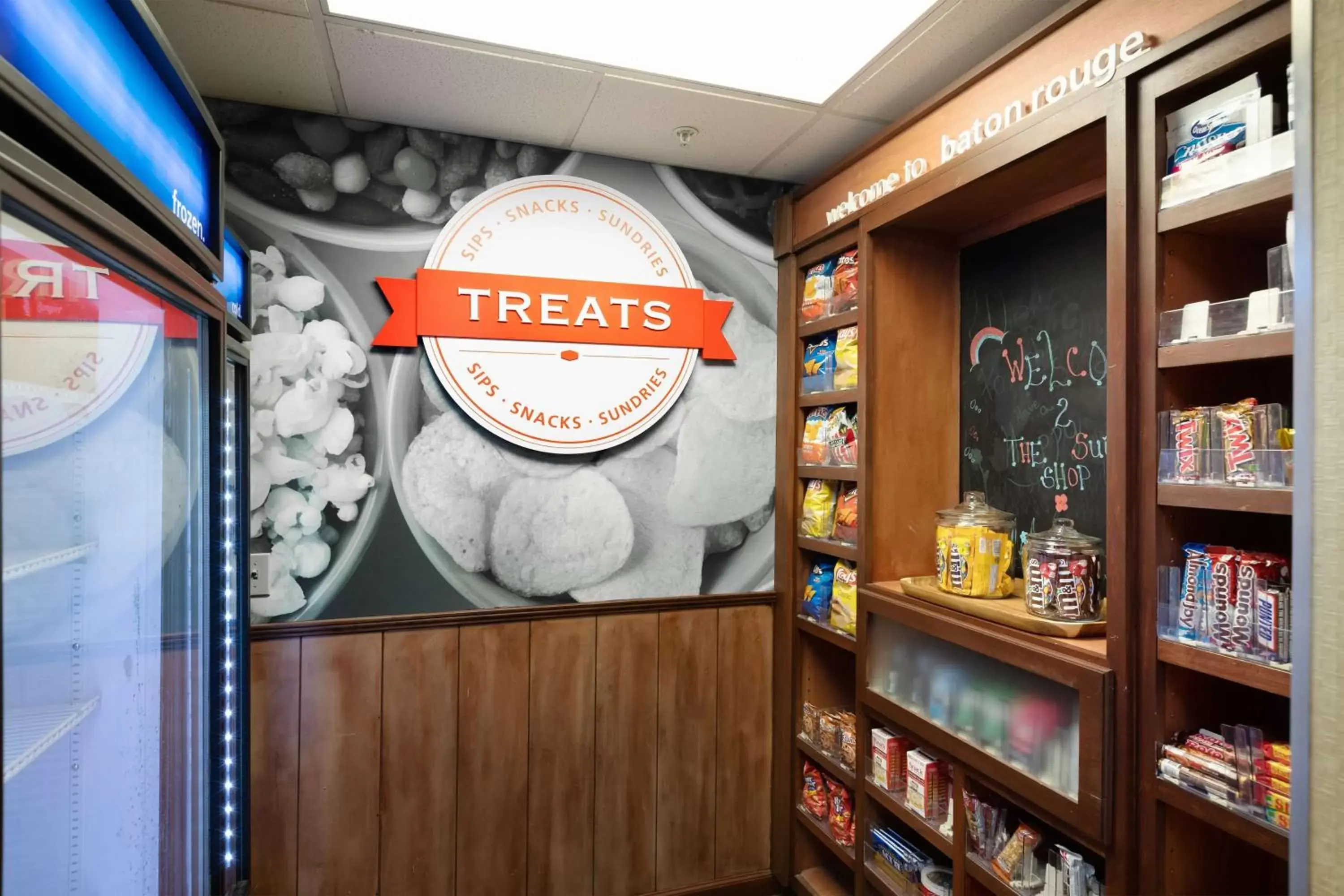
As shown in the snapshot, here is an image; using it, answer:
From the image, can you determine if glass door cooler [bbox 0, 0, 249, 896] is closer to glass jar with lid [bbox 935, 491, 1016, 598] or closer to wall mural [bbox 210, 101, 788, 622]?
wall mural [bbox 210, 101, 788, 622]

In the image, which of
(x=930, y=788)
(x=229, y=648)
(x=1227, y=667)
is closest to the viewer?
(x=1227, y=667)

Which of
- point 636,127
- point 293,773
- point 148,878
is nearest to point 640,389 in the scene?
point 636,127

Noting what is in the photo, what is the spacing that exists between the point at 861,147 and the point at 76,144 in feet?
7.24

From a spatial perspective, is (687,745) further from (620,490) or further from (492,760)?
(620,490)

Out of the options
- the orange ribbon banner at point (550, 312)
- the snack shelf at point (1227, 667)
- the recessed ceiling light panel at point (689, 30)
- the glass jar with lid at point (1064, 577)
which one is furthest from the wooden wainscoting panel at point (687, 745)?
the recessed ceiling light panel at point (689, 30)

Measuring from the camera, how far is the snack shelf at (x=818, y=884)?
9.21 ft

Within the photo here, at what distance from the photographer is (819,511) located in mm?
2869

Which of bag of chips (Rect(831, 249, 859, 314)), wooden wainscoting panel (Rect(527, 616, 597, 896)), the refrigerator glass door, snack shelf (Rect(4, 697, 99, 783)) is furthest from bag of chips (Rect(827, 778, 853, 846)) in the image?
snack shelf (Rect(4, 697, 99, 783))

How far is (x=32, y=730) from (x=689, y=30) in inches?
83.0

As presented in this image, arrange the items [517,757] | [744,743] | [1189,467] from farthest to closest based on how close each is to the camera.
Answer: [744,743], [517,757], [1189,467]

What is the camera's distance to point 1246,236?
1581 mm

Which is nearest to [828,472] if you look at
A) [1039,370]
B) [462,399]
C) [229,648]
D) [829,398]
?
[829,398]

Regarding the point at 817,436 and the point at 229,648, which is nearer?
the point at 229,648

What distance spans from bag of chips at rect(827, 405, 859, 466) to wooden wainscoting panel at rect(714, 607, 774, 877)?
76cm
